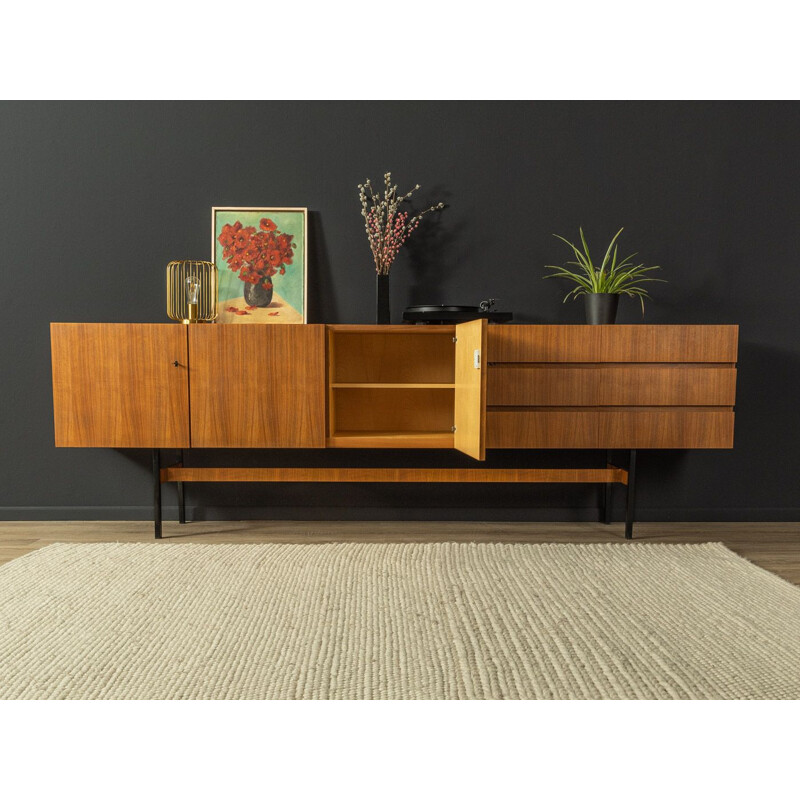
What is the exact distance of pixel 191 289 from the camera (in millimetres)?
2674

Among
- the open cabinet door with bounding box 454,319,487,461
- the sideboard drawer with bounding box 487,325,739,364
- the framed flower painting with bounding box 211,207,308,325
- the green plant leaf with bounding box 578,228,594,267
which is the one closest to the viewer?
the open cabinet door with bounding box 454,319,487,461

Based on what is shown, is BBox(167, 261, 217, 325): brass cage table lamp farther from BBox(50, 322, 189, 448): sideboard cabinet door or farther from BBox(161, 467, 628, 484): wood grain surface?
BBox(161, 467, 628, 484): wood grain surface

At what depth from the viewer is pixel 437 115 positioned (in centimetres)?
280

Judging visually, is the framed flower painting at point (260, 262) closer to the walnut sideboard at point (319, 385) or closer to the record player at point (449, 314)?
the walnut sideboard at point (319, 385)

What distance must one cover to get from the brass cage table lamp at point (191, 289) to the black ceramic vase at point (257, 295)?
137 mm

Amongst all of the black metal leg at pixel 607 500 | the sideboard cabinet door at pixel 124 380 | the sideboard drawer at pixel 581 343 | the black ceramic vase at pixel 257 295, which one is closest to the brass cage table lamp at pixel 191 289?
the black ceramic vase at pixel 257 295

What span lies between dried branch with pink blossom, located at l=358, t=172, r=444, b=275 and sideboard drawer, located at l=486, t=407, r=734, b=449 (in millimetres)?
839

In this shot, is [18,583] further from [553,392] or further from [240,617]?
[553,392]

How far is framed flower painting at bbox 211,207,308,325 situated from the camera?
2.79 meters

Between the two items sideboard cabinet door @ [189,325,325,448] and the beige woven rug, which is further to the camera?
sideboard cabinet door @ [189,325,325,448]

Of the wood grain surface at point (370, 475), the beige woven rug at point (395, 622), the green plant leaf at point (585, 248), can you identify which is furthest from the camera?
the green plant leaf at point (585, 248)

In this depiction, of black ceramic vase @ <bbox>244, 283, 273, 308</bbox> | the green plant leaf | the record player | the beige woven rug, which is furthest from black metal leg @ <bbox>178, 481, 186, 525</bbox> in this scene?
the green plant leaf

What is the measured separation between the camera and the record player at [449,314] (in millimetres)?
2508

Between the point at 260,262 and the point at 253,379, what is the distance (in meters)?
0.65
